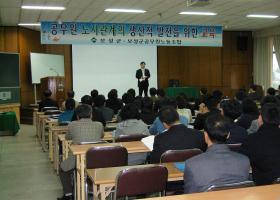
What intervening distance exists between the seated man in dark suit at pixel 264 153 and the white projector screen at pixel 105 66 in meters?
10.5

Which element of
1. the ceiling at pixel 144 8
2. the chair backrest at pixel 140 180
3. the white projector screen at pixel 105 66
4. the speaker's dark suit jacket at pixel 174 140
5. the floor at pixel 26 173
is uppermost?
the ceiling at pixel 144 8

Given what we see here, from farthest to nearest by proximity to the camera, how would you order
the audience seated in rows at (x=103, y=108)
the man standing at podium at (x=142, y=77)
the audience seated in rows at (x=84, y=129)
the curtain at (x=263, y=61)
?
the curtain at (x=263, y=61)
the man standing at podium at (x=142, y=77)
the audience seated in rows at (x=103, y=108)
the audience seated in rows at (x=84, y=129)

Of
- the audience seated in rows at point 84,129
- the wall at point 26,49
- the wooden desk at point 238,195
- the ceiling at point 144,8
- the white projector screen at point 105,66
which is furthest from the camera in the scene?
the white projector screen at point 105,66

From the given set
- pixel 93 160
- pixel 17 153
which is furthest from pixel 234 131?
pixel 17 153

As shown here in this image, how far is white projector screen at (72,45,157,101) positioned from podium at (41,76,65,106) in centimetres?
159

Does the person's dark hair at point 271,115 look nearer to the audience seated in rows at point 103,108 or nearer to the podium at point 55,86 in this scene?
the audience seated in rows at point 103,108

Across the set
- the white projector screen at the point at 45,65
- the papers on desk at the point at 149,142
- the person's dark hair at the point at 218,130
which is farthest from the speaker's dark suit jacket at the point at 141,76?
the person's dark hair at the point at 218,130

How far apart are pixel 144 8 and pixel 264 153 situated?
724 centimetres

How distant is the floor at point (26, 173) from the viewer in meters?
4.99

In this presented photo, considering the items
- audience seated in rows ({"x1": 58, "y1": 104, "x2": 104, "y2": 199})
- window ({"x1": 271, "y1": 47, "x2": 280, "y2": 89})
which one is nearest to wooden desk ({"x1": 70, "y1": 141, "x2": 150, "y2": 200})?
audience seated in rows ({"x1": 58, "y1": 104, "x2": 104, "y2": 199})

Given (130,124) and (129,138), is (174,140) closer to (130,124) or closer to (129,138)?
(129,138)

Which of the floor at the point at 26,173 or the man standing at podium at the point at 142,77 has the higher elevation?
the man standing at podium at the point at 142,77

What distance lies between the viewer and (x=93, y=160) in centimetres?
364

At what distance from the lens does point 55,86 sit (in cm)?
1142
